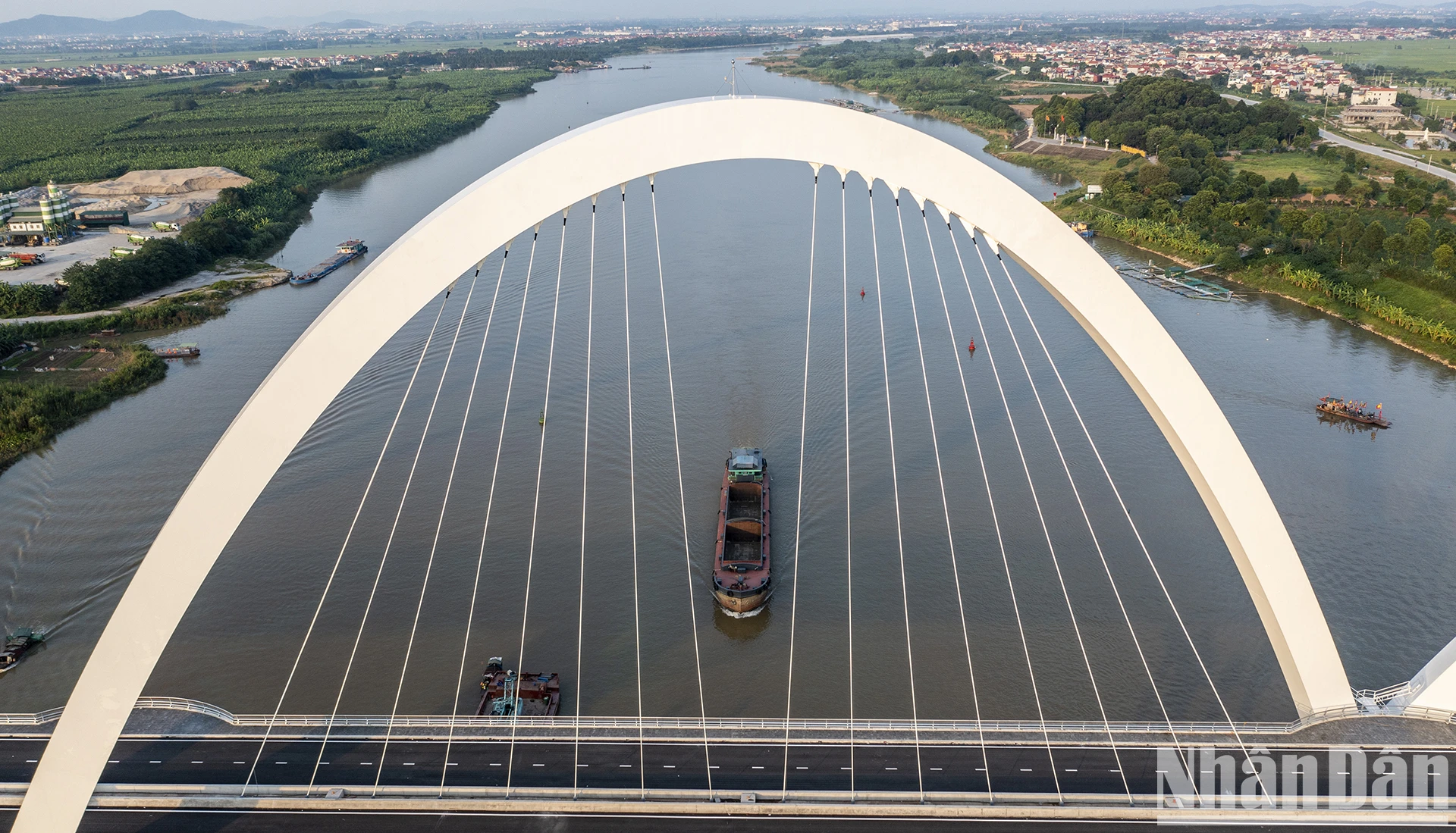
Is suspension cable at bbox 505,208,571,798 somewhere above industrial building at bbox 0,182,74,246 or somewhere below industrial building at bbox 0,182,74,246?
below

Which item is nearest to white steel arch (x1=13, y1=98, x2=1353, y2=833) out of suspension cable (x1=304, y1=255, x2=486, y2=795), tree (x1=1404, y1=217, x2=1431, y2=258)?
suspension cable (x1=304, y1=255, x2=486, y2=795)

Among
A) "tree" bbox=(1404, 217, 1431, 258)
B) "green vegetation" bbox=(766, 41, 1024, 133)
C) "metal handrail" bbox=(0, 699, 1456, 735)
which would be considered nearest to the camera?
"metal handrail" bbox=(0, 699, 1456, 735)

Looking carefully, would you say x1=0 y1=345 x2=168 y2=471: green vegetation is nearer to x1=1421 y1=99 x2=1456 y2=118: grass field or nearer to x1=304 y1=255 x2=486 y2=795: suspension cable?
x1=304 y1=255 x2=486 y2=795: suspension cable

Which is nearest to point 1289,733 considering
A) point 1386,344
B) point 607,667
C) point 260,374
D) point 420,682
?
point 607,667

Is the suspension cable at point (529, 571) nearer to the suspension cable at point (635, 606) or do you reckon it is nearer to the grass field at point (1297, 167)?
the suspension cable at point (635, 606)

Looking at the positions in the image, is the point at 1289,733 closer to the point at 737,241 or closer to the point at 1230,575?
the point at 1230,575

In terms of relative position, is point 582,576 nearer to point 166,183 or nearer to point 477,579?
point 477,579

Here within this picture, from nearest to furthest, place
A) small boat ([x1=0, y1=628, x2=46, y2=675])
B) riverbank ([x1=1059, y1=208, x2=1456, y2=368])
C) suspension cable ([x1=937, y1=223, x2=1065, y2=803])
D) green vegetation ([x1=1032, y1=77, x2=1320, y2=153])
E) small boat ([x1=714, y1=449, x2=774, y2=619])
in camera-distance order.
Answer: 1. suspension cable ([x1=937, y1=223, x2=1065, y2=803])
2. small boat ([x1=0, y1=628, x2=46, y2=675])
3. small boat ([x1=714, y1=449, x2=774, y2=619])
4. riverbank ([x1=1059, y1=208, x2=1456, y2=368])
5. green vegetation ([x1=1032, y1=77, x2=1320, y2=153])

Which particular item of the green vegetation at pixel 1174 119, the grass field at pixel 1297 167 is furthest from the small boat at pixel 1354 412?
the green vegetation at pixel 1174 119
